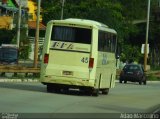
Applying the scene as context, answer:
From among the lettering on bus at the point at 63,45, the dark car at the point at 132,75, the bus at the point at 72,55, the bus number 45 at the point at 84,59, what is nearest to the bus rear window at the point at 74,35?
the bus at the point at 72,55

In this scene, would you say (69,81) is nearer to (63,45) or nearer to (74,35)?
(63,45)

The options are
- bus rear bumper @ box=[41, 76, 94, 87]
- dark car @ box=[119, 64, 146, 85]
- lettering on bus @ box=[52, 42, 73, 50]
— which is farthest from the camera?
dark car @ box=[119, 64, 146, 85]

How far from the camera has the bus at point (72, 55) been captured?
94.3 ft

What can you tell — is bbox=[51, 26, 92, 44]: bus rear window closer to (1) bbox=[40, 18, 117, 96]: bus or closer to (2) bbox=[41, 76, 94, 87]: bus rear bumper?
(1) bbox=[40, 18, 117, 96]: bus

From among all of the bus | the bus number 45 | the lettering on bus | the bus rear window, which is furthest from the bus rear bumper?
the bus rear window

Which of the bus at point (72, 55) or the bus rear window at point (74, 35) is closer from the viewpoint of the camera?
the bus at point (72, 55)

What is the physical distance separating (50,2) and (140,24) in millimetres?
14560

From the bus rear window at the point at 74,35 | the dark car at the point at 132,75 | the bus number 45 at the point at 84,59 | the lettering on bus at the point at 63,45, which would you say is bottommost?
the dark car at the point at 132,75

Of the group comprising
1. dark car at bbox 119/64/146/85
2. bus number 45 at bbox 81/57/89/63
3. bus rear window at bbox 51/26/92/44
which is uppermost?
bus rear window at bbox 51/26/92/44

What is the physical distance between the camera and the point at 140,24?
98750 millimetres

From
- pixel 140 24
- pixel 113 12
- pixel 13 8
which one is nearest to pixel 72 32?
pixel 113 12

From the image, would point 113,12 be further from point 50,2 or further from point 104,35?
point 104,35

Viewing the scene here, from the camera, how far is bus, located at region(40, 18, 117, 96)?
28.8m

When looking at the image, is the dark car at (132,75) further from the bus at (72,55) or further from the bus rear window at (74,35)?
the bus rear window at (74,35)
